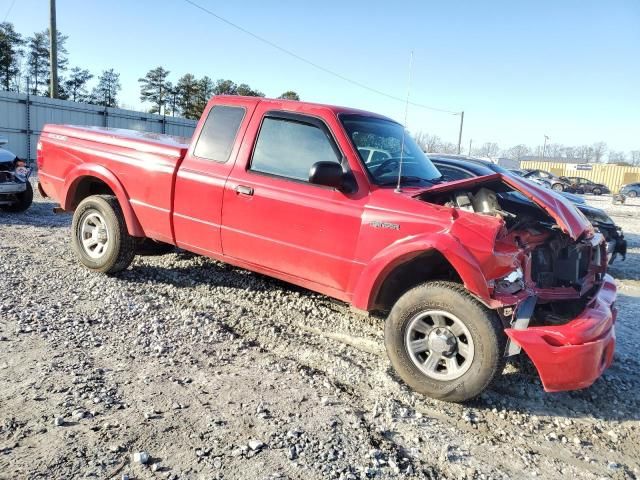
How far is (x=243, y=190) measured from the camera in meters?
4.49

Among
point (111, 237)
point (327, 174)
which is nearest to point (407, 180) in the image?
point (327, 174)

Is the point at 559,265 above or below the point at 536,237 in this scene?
below

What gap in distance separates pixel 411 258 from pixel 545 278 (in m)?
1.22

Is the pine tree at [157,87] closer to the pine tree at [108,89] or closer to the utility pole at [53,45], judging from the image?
the pine tree at [108,89]

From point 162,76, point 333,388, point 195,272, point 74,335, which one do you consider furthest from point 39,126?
point 162,76

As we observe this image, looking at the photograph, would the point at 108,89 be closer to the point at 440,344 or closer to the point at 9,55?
the point at 9,55

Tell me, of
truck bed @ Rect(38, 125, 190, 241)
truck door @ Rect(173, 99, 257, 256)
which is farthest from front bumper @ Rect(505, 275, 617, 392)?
truck bed @ Rect(38, 125, 190, 241)

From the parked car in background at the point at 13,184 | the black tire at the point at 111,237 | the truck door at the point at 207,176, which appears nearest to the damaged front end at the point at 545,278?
the truck door at the point at 207,176

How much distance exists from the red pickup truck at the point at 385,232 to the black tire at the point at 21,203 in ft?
14.7

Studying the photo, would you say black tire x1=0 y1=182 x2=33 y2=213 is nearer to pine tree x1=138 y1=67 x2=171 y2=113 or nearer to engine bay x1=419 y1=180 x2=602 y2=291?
engine bay x1=419 y1=180 x2=602 y2=291

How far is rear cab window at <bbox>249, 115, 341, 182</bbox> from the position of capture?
4.25m

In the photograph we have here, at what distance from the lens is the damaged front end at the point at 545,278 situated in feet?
10.6

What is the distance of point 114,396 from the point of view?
3.15 meters

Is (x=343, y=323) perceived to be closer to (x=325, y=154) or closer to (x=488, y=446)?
(x=325, y=154)
